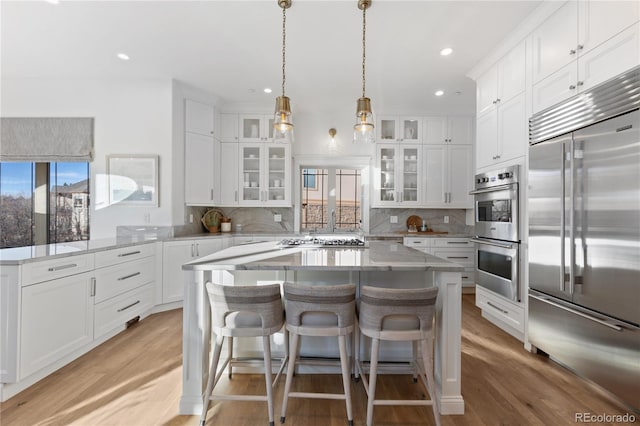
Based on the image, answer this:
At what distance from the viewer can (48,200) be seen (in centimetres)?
386

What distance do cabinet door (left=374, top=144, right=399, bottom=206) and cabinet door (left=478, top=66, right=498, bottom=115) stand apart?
1528 mm

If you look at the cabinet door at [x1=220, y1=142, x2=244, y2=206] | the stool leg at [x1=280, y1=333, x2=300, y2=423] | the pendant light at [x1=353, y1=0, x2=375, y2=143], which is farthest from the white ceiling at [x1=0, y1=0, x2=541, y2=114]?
the stool leg at [x1=280, y1=333, x2=300, y2=423]

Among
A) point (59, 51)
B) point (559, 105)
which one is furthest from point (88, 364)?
point (559, 105)

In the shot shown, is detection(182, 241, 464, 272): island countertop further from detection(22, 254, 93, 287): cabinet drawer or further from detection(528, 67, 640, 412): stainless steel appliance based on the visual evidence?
detection(22, 254, 93, 287): cabinet drawer

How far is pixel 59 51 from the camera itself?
3.06 meters

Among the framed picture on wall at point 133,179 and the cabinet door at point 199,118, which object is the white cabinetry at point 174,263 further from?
the cabinet door at point 199,118

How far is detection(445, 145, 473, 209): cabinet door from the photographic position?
4660mm

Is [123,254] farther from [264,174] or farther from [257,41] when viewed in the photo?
[257,41]

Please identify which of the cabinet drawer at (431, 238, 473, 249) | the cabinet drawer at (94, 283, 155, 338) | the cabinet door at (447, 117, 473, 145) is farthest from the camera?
the cabinet door at (447, 117, 473, 145)

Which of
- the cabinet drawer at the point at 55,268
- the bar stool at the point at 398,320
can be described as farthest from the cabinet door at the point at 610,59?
the cabinet drawer at the point at 55,268

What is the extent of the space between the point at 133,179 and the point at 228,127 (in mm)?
1553

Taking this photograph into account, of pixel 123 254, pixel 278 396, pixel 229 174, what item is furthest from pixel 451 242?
pixel 123 254

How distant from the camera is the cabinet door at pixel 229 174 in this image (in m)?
4.55

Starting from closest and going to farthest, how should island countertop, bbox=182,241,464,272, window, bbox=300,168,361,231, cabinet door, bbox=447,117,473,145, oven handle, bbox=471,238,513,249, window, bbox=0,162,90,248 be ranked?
island countertop, bbox=182,241,464,272 → oven handle, bbox=471,238,513,249 → window, bbox=0,162,90,248 → cabinet door, bbox=447,117,473,145 → window, bbox=300,168,361,231
